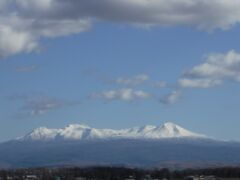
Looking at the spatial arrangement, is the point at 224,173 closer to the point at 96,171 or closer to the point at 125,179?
the point at 125,179

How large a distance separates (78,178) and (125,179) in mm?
11469

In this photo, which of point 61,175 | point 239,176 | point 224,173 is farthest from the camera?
point 61,175

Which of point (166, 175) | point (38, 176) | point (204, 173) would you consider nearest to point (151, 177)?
point (166, 175)

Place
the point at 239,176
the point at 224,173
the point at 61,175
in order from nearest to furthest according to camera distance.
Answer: the point at 239,176, the point at 224,173, the point at 61,175

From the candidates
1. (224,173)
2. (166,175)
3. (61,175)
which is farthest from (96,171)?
(224,173)

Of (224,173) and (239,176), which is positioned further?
(224,173)

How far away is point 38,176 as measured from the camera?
169 m

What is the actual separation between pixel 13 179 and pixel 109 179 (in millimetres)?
22816

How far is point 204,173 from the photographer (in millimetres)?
166500

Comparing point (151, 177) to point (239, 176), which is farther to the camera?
point (151, 177)

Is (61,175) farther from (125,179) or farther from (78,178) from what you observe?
(125,179)

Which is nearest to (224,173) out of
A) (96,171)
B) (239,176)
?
(239,176)

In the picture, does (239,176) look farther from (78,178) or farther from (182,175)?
(78,178)

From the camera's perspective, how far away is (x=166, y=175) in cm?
15575
